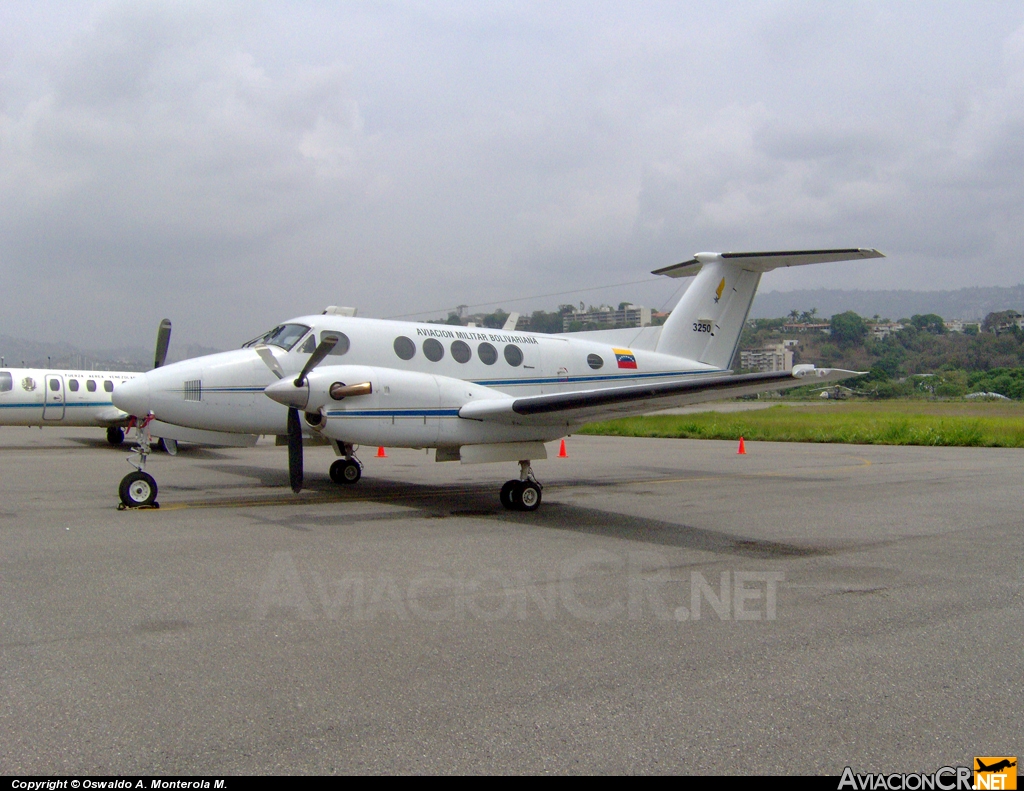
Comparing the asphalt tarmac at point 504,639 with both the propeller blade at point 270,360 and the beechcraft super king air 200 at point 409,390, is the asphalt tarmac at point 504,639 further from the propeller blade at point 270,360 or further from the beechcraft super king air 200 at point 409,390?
the propeller blade at point 270,360

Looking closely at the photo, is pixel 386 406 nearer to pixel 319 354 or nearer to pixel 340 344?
pixel 319 354

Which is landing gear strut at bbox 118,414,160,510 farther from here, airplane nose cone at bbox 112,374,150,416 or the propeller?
the propeller

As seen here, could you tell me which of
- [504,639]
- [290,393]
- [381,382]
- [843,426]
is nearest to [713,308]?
[381,382]

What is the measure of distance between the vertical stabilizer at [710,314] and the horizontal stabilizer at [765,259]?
154 millimetres

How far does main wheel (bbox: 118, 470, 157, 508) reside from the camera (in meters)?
10.9

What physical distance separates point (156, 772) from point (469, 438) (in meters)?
8.21

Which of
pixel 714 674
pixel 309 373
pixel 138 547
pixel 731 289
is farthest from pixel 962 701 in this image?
pixel 731 289

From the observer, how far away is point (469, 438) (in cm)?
1146

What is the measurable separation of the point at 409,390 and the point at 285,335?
2587 mm

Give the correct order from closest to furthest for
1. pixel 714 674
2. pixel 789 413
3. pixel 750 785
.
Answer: pixel 750 785
pixel 714 674
pixel 789 413

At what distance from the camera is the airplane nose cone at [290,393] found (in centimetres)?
1049

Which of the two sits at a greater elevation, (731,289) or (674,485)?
(731,289)

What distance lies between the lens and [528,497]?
38.4 feet

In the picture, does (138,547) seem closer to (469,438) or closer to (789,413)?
(469,438)
